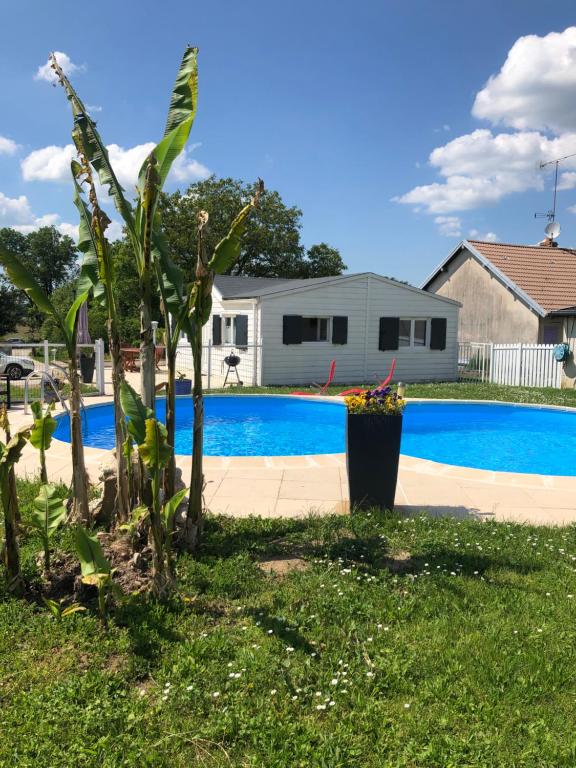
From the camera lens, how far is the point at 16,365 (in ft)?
60.4

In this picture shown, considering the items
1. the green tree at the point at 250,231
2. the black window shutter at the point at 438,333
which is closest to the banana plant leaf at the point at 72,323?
the black window shutter at the point at 438,333

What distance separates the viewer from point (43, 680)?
9.89 ft

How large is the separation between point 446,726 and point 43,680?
2.00 meters

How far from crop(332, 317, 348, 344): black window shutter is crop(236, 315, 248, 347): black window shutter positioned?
2884 millimetres

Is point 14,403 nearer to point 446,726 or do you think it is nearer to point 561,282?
point 446,726

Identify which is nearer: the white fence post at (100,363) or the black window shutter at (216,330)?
the white fence post at (100,363)

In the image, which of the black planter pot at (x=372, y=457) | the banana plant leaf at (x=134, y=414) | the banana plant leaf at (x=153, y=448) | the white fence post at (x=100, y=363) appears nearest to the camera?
the banana plant leaf at (x=153, y=448)

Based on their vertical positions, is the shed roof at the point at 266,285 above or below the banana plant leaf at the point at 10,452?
above

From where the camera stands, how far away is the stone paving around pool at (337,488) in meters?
5.98

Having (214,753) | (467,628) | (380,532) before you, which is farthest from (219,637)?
(380,532)

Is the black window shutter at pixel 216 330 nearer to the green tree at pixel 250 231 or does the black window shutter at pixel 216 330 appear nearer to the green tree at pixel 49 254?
the green tree at pixel 250 231

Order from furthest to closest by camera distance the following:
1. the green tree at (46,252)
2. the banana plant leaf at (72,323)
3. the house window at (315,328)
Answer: the green tree at (46,252), the house window at (315,328), the banana plant leaf at (72,323)

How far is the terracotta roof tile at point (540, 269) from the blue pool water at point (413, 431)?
932 cm

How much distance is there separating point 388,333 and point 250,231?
20099mm
